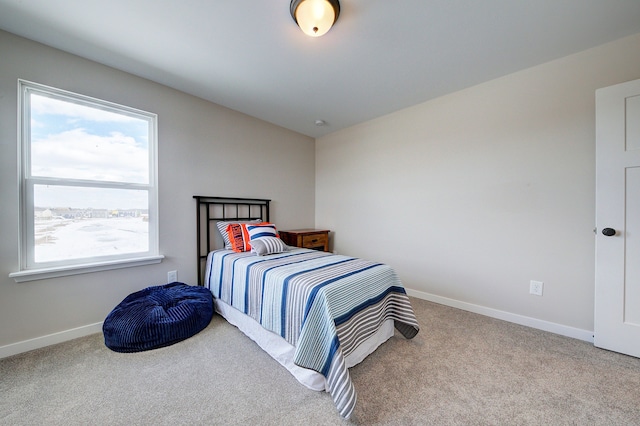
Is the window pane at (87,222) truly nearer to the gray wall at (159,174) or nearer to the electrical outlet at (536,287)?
the gray wall at (159,174)

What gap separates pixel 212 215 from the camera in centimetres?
284

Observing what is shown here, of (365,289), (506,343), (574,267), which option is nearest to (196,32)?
(365,289)

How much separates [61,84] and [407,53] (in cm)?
291

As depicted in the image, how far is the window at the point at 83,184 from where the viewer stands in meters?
1.82

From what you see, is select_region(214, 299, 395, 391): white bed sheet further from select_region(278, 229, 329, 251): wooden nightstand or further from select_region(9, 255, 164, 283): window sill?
select_region(278, 229, 329, 251): wooden nightstand

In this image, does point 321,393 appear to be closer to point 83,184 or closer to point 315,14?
point 315,14

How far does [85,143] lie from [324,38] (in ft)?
7.44

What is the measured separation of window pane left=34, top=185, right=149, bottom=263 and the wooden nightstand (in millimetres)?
1654

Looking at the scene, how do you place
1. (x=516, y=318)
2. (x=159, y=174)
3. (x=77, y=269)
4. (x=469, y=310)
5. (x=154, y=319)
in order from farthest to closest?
(x=469, y=310)
(x=159, y=174)
(x=516, y=318)
(x=77, y=269)
(x=154, y=319)

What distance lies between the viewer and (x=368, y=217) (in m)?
3.39

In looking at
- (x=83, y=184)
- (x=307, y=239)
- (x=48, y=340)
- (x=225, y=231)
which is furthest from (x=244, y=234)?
(x=48, y=340)

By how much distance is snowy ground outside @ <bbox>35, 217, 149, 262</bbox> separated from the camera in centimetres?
188

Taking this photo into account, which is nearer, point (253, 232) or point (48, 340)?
point (48, 340)

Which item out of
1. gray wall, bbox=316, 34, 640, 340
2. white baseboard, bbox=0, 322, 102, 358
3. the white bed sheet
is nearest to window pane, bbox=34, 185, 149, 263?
white baseboard, bbox=0, 322, 102, 358
